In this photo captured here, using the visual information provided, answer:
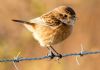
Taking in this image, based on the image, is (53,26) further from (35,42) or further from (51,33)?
(35,42)

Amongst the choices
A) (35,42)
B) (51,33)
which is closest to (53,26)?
(51,33)

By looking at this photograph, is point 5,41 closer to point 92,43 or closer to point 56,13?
point 92,43

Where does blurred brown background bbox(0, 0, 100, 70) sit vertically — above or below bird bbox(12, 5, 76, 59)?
below

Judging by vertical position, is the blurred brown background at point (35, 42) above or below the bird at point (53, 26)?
below

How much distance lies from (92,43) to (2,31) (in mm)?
1932

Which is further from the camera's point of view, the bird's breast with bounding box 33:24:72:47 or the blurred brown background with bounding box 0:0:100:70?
the blurred brown background with bounding box 0:0:100:70

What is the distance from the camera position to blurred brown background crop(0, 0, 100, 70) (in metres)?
13.5

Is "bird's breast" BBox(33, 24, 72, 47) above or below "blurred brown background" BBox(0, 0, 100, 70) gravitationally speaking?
above

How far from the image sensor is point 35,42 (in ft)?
46.1

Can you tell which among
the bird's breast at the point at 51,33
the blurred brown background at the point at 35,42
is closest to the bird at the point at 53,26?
the bird's breast at the point at 51,33

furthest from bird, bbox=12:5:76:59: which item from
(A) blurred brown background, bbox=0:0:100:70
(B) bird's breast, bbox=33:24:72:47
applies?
(A) blurred brown background, bbox=0:0:100:70

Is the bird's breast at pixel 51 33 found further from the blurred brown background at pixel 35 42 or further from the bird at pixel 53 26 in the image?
the blurred brown background at pixel 35 42

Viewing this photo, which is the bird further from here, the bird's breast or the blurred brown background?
the blurred brown background

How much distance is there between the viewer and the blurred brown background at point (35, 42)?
1354 centimetres
